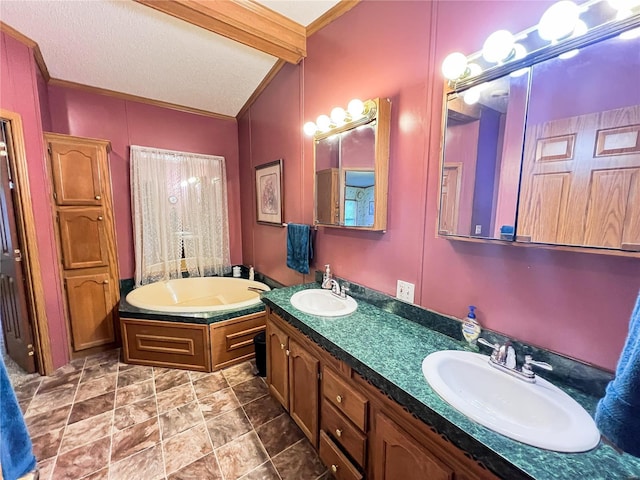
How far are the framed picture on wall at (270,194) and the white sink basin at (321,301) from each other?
1019 millimetres

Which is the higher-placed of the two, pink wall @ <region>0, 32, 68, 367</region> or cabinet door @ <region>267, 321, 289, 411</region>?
pink wall @ <region>0, 32, 68, 367</region>

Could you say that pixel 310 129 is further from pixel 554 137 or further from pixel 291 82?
pixel 554 137

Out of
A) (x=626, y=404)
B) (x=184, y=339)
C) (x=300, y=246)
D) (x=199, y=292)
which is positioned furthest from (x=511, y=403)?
(x=199, y=292)

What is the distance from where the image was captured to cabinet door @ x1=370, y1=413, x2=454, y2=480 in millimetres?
847

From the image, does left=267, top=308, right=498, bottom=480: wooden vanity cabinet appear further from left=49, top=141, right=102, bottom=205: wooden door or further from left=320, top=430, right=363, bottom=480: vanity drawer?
left=49, top=141, right=102, bottom=205: wooden door

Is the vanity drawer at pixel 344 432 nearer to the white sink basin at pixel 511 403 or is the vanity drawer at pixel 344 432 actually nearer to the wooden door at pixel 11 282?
the white sink basin at pixel 511 403

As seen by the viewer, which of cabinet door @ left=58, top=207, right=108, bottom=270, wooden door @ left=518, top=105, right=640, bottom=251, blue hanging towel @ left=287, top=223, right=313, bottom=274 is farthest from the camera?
cabinet door @ left=58, top=207, right=108, bottom=270

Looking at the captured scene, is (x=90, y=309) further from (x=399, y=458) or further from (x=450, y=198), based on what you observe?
(x=450, y=198)

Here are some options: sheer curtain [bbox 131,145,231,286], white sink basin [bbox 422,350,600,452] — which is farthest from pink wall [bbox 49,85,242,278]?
white sink basin [bbox 422,350,600,452]

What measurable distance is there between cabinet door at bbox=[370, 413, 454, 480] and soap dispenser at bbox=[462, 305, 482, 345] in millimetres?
518

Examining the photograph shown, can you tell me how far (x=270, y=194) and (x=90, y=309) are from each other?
2054mm

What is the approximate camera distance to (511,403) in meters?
0.97

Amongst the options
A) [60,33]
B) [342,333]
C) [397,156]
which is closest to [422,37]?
[397,156]

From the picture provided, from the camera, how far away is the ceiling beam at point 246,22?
165cm
